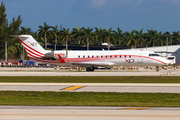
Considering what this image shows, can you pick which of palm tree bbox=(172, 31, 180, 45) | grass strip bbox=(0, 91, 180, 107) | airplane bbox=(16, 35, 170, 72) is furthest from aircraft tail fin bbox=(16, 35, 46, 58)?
palm tree bbox=(172, 31, 180, 45)

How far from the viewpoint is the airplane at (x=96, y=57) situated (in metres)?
47.2

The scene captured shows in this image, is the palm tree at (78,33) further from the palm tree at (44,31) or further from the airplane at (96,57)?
the airplane at (96,57)

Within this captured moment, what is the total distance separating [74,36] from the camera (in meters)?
135

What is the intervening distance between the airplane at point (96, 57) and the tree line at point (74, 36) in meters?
54.8

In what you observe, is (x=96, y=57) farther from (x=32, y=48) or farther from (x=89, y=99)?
(x=89, y=99)

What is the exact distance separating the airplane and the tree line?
180 ft

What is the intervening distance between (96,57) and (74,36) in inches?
3450

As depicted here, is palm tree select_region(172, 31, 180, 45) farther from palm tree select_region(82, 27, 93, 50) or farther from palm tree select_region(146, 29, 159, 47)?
palm tree select_region(82, 27, 93, 50)

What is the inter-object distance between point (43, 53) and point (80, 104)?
1402 inches

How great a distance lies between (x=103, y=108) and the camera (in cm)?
1421
